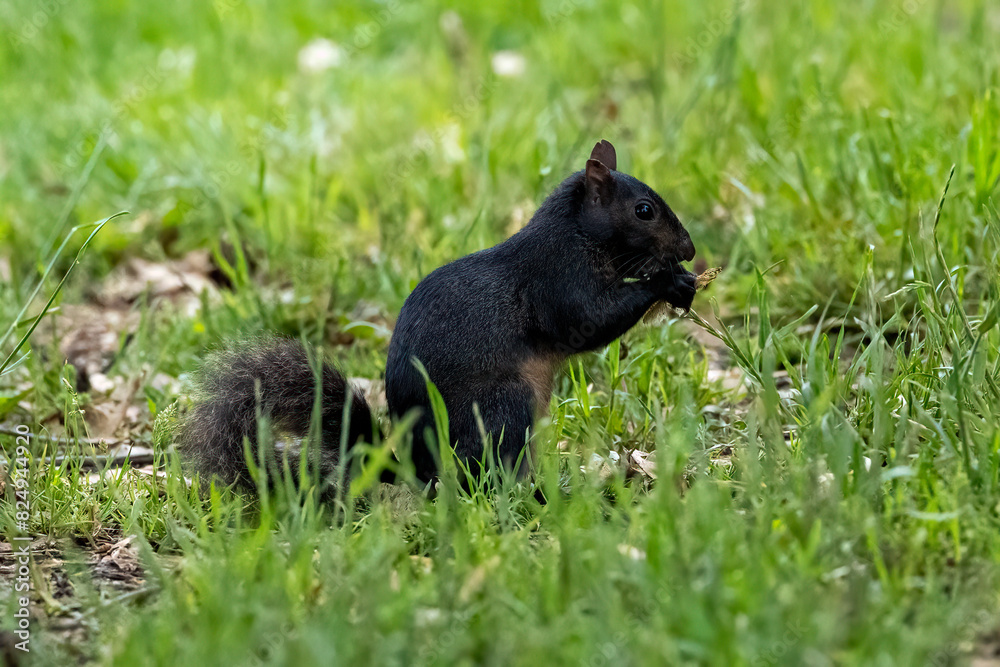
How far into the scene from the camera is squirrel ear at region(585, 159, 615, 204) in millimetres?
3045

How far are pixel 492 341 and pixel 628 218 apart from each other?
2.05 feet

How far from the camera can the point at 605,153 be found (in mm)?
3357

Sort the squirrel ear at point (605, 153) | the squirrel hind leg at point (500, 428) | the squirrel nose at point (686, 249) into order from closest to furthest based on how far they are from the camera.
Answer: the squirrel hind leg at point (500, 428)
the squirrel nose at point (686, 249)
the squirrel ear at point (605, 153)

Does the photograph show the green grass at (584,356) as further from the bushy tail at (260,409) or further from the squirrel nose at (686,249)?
the squirrel nose at (686,249)

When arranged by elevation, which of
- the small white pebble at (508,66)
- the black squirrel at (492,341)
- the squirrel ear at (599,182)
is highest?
the small white pebble at (508,66)

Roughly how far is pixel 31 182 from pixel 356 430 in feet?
11.8

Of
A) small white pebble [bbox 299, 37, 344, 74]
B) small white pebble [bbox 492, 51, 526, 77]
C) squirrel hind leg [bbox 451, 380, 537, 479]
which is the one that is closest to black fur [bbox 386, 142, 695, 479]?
squirrel hind leg [bbox 451, 380, 537, 479]

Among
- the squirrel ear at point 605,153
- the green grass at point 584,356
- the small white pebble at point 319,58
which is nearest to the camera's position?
the green grass at point 584,356

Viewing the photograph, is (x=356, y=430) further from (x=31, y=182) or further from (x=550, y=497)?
(x=31, y=182)

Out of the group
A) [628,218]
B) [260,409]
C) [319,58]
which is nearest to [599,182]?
[628,218]

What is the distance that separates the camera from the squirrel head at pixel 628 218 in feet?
10.2

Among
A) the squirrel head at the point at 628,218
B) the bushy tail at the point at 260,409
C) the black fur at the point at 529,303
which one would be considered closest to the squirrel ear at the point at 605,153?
the black fur at the point at 529,303

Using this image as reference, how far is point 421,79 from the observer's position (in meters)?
6.21

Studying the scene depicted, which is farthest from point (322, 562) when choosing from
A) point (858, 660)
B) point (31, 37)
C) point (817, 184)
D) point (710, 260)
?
point (31, 37)
